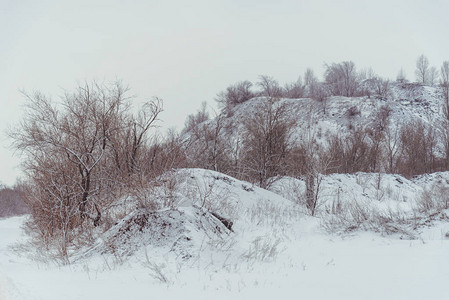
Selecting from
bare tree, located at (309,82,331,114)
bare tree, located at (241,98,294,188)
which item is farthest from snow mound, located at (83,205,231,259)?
bare tree, located at (309,82,331,114)

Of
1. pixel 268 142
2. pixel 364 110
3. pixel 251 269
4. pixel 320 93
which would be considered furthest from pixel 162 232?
pixel 320 93

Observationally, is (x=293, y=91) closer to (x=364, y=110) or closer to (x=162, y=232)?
(x=364, y=110)

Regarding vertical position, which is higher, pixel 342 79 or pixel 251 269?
pixel 342 79

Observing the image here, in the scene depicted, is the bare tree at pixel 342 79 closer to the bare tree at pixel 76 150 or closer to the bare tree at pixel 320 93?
the bare tree at pixel 320 93

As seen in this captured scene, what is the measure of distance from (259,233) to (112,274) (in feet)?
14.3

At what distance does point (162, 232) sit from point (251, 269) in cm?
206

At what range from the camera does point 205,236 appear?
660 centimetres

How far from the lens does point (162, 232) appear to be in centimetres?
653

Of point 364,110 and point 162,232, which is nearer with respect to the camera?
point 162,232

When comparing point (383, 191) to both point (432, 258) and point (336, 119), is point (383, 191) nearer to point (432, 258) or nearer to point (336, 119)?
point (432, 258)

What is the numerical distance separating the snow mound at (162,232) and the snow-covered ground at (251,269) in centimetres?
4

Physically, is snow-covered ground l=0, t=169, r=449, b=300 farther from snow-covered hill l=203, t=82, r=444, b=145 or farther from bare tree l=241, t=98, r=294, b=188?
snow-covered hill l=203, t=82, r=444, b=145

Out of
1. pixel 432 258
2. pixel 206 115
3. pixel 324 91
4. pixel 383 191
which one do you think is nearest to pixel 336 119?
pixel 324 91

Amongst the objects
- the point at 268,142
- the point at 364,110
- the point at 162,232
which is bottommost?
the point at 162,232
